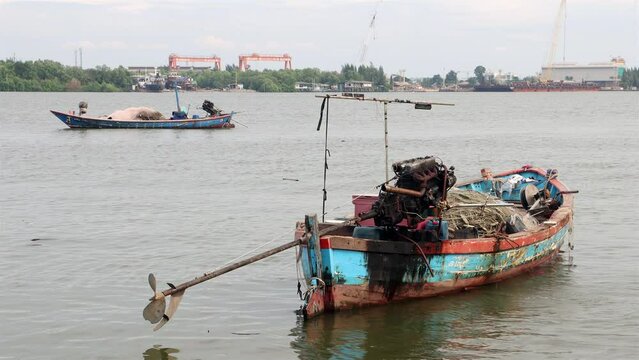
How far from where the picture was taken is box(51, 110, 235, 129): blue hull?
183 ft

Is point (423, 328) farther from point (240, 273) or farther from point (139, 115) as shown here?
point (139, 115)

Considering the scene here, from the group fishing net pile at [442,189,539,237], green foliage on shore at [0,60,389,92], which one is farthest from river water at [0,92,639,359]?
green foliage on shore at [0,60,389,92]

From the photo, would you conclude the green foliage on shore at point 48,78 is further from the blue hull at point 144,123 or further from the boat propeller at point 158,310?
the boat propeller at point 158,310

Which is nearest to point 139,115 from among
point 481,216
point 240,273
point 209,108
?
point 209,108

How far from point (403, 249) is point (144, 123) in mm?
43231

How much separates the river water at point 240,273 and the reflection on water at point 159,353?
33mm

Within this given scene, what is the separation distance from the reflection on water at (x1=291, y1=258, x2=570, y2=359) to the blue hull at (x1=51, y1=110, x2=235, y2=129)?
Result: 138 feet

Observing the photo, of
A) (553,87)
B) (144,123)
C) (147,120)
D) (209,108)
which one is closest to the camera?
(144,123)

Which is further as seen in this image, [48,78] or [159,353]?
[48,78]

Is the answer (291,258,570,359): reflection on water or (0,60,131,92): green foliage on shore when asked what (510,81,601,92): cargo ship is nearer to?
(0,60,131,92): green foliage on shore

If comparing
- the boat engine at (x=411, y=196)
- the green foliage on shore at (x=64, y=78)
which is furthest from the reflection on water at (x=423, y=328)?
the green foliage on shore at (x=64, y=78)

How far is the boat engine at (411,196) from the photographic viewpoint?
46.1ft

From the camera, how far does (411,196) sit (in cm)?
1411

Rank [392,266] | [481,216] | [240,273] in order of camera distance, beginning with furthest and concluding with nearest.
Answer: [240,273]
[481,216]
[392,266]
